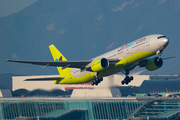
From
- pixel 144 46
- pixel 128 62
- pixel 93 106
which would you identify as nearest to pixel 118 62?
pixel 128 62

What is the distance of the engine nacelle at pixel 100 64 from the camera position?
152 ft

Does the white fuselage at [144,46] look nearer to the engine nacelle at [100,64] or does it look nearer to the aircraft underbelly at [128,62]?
the aircraft underbelly at [128,62]

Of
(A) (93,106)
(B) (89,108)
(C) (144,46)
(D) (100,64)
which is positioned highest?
(C) (144,46)

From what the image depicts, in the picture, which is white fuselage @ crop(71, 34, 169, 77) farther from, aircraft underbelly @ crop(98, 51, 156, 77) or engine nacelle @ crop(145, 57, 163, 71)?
engine nacelle @ crop(145, 57, 163, 71)

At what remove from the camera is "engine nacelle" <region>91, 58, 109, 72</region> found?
152 ft

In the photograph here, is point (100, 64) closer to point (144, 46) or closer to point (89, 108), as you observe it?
point (144, 46)

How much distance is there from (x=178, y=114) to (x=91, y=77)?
19265mm

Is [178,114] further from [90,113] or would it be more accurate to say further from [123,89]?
[123,89]

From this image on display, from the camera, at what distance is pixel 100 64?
46.4m

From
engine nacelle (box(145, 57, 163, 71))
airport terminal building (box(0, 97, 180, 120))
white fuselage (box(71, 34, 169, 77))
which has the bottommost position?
airport terminal building (box(0, 97, 180, 120))

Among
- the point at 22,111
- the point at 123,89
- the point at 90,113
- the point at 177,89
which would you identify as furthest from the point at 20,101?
the point at 177,89

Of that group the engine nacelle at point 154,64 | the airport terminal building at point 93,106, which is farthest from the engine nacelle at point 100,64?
the airport terminal building at point 93,106

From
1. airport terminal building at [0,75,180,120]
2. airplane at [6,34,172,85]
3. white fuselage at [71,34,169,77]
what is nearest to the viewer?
white fuselage at [71,34,169,77]

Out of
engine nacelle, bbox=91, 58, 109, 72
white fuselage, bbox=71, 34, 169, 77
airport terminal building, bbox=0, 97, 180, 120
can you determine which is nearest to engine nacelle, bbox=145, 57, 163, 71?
white fuselage, bbox=71, 34, 169, 77
